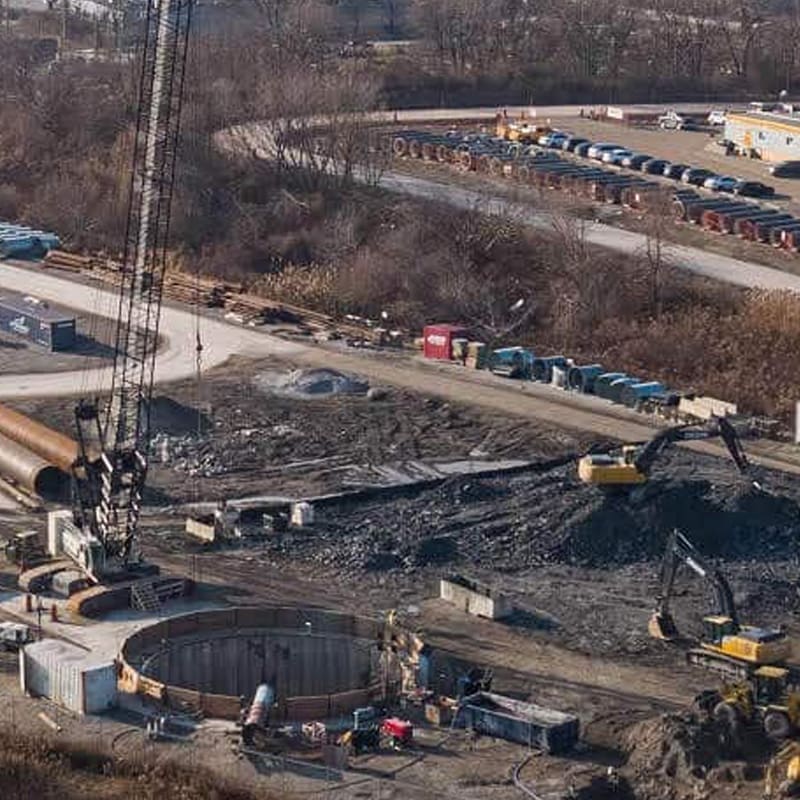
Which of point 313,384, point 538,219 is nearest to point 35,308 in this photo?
point 313,384

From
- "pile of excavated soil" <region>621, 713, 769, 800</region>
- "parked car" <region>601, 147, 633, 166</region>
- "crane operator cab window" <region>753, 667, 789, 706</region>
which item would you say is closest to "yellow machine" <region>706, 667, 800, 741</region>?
"crane operator cab window" <region>753, 667, 789, 706</region>

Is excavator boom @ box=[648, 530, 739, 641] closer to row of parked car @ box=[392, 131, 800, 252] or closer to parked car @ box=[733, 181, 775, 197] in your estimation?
row of parked car @ box=[392, 131, 800, 252]

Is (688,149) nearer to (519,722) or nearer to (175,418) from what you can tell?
(175,418)

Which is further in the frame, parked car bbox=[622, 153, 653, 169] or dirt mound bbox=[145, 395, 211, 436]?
parked car bbox=[622, 153, 653, 169]

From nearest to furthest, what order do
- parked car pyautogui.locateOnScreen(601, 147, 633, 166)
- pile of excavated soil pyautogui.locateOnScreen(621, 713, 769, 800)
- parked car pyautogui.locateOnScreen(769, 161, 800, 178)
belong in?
pile of excavated soil pyautogui.locateOnScreen(621, 713, 769, 800), parked car pyautogui.locateOnScreen(769, 161, 800, 178), parked car pyautogui.locateOnScreen(601, 147, 633, 166)

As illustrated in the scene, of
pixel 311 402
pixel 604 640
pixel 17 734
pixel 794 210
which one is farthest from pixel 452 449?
pixel 794 210

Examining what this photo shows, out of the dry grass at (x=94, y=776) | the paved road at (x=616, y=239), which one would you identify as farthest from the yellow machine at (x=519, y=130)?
the dry grass at (x=94, y=776)

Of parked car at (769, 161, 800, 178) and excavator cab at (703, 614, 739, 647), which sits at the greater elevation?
parked car at (769, 161, 800, 178)
